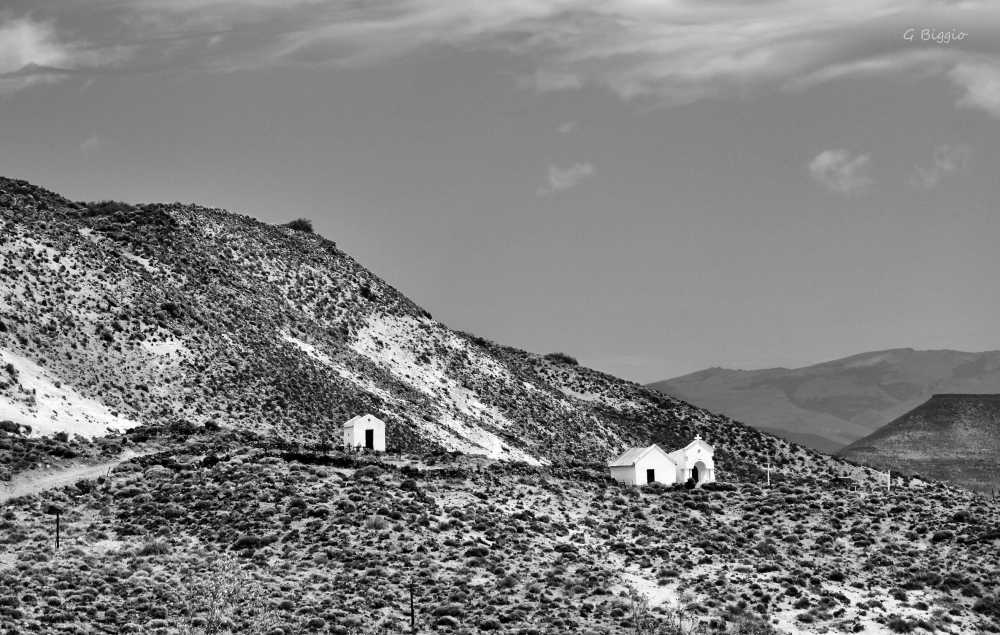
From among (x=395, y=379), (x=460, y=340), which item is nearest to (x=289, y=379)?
(x=395, y=379)

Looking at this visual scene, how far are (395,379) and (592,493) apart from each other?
4458cm

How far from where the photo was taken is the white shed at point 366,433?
73.8 m

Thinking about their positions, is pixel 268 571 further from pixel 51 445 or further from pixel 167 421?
pixel 167 421

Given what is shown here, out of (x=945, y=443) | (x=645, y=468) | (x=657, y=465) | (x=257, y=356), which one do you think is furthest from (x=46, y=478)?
(x=945, y=443)

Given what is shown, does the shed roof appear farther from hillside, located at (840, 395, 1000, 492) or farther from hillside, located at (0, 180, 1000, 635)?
hillside, located at (840, 395, 1000, 492)

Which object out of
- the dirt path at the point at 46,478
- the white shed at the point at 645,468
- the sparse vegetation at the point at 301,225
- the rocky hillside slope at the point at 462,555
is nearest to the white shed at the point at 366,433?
the rocky hillside slope at the point at 462,555

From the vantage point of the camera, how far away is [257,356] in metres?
91.8

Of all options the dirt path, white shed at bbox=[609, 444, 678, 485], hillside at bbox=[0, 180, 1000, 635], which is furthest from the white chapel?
the dirt path

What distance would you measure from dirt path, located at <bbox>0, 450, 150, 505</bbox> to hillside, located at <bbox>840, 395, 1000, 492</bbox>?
86.2 meters

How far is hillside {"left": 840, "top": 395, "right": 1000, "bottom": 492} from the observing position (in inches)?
5094

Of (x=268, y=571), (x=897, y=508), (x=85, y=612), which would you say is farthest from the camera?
(x=897, y=508)

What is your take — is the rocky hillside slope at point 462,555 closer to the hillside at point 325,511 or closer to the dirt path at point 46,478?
the hillside at point 325,511

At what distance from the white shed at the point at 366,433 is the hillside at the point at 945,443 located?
66.8m

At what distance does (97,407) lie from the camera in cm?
7312
